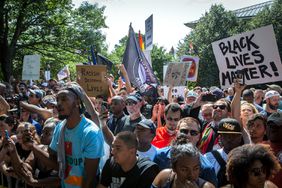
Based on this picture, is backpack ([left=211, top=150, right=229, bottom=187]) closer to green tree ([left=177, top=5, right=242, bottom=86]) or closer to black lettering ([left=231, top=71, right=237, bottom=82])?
black lettering ([left=231, top=71, right=237, bottom=82])

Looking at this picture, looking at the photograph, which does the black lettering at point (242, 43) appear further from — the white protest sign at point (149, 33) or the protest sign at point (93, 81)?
the white protest sign at point (149, 33)

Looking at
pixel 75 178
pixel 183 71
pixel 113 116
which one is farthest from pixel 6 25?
pixel 75 178

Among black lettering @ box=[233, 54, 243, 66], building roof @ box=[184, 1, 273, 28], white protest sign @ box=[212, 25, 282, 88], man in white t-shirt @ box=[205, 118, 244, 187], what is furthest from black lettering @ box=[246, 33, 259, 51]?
building roof @ box=[184, 1, 273, 28]

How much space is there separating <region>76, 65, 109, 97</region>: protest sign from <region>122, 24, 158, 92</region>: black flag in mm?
2568

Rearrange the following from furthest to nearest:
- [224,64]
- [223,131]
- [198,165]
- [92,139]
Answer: [224,64]
[223,131]
[92,139]
[198,165]

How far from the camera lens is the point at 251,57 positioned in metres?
6.15

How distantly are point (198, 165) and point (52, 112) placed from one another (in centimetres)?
376

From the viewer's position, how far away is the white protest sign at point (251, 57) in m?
5.85

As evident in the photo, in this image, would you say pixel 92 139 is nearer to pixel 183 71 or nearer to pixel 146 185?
pixel 146 185

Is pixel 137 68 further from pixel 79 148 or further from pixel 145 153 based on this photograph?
pixel 79 148

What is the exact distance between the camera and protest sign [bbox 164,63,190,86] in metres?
8.59

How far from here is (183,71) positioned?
8688 millimetres

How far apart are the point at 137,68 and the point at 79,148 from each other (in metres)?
5.33

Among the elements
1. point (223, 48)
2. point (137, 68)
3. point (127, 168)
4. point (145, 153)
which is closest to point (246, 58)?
point (223, 48)
